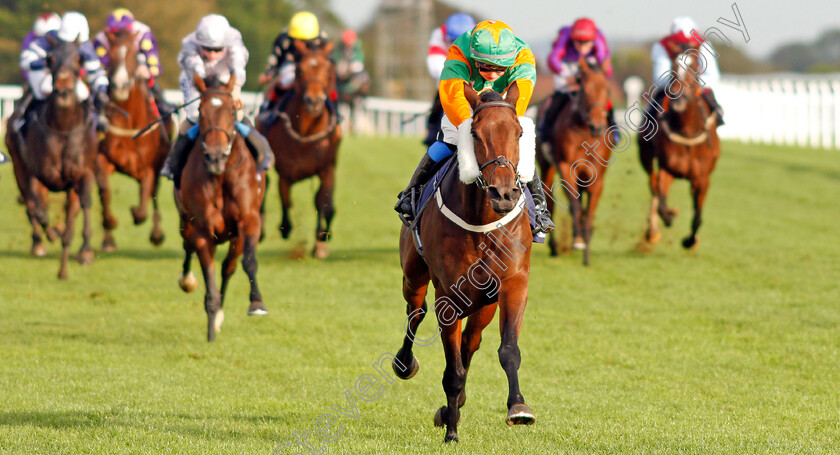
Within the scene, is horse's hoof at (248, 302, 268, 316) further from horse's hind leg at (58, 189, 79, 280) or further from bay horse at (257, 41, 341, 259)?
horse's hind leg at (58, 189, 79, 280)

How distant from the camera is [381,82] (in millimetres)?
53219

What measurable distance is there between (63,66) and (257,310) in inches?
152

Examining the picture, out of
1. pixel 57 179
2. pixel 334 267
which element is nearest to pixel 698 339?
pixel 334 267

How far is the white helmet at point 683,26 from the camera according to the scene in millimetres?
11797

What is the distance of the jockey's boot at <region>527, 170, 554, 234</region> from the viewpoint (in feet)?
18.2

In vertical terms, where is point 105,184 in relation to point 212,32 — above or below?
below

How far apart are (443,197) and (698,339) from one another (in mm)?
3537

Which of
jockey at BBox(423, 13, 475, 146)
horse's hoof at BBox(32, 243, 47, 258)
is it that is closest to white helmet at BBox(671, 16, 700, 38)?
jockey at BBox(423, 13, 475, 146)

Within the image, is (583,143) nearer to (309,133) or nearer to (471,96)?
(309,133)

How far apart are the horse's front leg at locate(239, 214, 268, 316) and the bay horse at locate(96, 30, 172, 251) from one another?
3.54 metres

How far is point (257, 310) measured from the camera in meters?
8.12

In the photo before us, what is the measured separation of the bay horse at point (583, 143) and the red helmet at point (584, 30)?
0.38 meters

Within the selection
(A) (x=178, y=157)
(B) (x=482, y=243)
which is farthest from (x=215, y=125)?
(B) (x=482, y=243)

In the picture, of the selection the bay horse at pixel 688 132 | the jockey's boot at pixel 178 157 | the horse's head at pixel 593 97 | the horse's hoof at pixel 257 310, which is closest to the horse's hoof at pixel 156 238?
the jockey's boot at pixel 178 157
